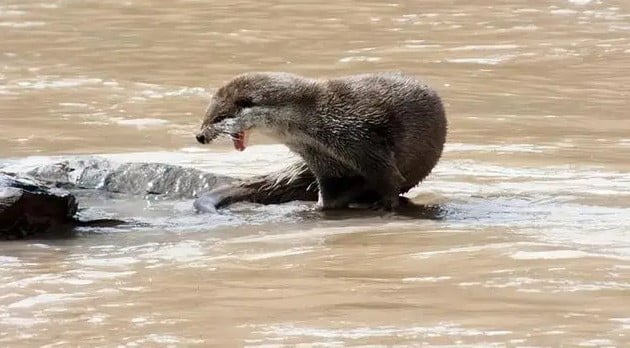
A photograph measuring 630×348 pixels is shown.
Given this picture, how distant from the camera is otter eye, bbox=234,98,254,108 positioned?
648 cm

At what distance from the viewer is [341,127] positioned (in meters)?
6.46

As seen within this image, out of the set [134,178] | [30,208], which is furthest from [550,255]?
[134,178]

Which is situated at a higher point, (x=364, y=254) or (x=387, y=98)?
(x=387, y=98)

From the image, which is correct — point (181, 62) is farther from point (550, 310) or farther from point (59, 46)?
point (550, 310)

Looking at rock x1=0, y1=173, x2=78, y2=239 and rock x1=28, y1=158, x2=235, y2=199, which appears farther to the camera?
rock x1=28, y1=158, x2=235, y2=199

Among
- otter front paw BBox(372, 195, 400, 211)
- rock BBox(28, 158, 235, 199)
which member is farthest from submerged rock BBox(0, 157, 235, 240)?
otter front paw BBox(372, 195, 400, 211)

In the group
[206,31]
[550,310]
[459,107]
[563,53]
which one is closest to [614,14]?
[563,53]

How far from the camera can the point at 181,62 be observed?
11.3 m

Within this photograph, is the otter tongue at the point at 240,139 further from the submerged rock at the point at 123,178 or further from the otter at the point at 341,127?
the submerged rock at the point at 123,178

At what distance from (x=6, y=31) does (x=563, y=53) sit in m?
5.08

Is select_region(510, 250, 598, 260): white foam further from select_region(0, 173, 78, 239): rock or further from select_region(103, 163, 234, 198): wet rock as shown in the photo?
select_region(103, 163, 234, 198): wet rock

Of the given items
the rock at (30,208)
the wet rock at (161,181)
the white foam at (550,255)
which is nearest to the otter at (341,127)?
the wet rock at (161,181)

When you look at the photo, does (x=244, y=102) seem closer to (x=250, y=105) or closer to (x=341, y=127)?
(x=250, y=105)

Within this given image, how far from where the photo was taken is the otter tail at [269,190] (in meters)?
6.53
